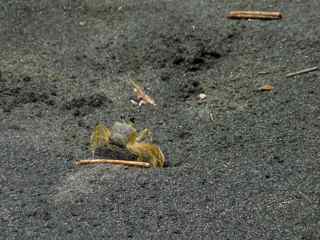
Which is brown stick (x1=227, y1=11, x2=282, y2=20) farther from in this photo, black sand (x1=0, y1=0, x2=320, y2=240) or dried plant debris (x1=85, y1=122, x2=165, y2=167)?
dried plant debris (x1=85, y1=122, x2=165, y2=167)

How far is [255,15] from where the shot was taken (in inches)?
236

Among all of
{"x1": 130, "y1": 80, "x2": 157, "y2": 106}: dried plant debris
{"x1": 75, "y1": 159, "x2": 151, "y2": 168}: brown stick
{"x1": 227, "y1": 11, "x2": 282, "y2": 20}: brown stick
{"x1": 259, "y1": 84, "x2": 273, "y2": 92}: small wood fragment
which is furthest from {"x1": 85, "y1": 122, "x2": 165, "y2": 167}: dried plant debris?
{"x1": 227, "y1": 11, "x2": 282, "y2": 20}: brown stick

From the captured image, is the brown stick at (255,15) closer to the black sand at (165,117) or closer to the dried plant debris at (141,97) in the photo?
the black sand at (165,117)

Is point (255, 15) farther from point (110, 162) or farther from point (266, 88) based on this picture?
point (110, 162)

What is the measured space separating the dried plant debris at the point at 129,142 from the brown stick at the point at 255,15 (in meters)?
1.87

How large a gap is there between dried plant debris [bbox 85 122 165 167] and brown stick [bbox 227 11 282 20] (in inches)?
73.5

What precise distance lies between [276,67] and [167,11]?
1.15 m

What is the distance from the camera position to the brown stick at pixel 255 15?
5.96 metres

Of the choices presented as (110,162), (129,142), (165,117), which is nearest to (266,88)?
(165,117)

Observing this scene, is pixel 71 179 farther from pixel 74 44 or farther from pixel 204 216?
pixel 74 44

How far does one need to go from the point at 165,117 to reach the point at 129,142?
53cm

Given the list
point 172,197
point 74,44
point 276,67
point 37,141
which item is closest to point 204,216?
point 172,197

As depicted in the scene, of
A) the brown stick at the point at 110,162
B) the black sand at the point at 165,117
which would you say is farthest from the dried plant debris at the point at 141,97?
the brown stick at the point at 110,162

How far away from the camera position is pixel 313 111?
4.68 metres
